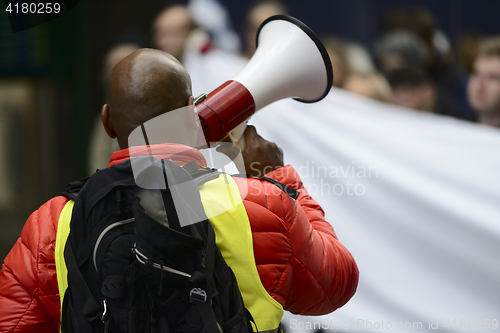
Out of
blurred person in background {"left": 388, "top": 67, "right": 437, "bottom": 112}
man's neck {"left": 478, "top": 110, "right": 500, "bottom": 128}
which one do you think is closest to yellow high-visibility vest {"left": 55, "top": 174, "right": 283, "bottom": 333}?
man's neck {"left": 478, "top": 110, "right": 500, "bottom": 128}

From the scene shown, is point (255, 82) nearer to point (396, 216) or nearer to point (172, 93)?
point (172, 93)

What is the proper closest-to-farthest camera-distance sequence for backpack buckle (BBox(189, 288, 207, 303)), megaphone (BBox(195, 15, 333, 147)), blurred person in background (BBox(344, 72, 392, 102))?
1. backpack buckle (BBox(189, 288, 207, 303))
2. megaphone (BBox(195, 15, 333, 147))
3. blurred person in background (BBox(344, 72, 392, 102))

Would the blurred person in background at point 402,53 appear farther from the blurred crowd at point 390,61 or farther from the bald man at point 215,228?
the bald man at point 215,228

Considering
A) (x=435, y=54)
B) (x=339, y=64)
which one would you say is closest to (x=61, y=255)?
(x=339, y=64)

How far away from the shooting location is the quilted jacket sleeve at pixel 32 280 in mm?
911

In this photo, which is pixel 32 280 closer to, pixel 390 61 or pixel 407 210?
pixel 407 210

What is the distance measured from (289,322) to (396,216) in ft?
1.69

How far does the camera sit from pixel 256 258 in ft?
3.01

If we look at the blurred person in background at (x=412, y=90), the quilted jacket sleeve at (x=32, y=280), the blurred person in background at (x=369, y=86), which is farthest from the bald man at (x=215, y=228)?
the blurred person in background at (x=412, y=90)

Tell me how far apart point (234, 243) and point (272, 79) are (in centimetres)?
49

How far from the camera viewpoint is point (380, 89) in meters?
2.52

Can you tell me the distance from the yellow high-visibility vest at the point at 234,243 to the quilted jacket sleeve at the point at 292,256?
2cm

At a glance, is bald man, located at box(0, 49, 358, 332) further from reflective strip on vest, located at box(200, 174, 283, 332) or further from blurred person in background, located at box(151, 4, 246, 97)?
blurred person in background, located at box(151, 4, 246, 97)

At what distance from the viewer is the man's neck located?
1.94m
